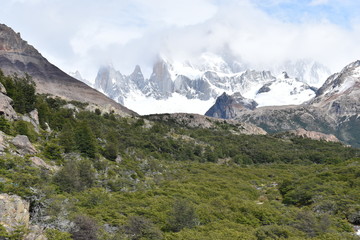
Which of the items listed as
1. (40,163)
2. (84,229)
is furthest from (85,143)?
(84,229)

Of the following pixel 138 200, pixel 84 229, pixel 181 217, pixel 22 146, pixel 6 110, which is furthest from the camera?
pixel 6 110

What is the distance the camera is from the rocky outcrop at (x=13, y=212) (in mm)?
23747

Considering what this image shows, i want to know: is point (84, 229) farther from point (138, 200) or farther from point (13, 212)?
point (138, 200)

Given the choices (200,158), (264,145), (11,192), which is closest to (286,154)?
(264,145)

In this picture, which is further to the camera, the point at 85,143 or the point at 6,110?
the point at 85,143

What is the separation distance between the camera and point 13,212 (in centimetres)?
2519

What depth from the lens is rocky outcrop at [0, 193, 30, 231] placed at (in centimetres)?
2375

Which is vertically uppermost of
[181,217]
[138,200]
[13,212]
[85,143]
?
[85,143]

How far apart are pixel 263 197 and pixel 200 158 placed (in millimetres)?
79823

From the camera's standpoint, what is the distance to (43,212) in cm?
2764

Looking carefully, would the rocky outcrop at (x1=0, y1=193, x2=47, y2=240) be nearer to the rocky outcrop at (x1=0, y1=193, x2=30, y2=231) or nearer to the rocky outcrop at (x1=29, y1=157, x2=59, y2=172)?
the rocky outcrop at (x1=0, y1=193, x2=30, y2=231)

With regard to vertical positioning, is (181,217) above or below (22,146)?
below

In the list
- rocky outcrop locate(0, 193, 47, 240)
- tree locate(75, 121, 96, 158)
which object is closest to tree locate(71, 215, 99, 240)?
rocky outcrop locate(0, 193, 47, 240)

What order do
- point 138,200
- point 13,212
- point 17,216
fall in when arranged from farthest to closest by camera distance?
point 138,200
point 13,212
point 17,216
